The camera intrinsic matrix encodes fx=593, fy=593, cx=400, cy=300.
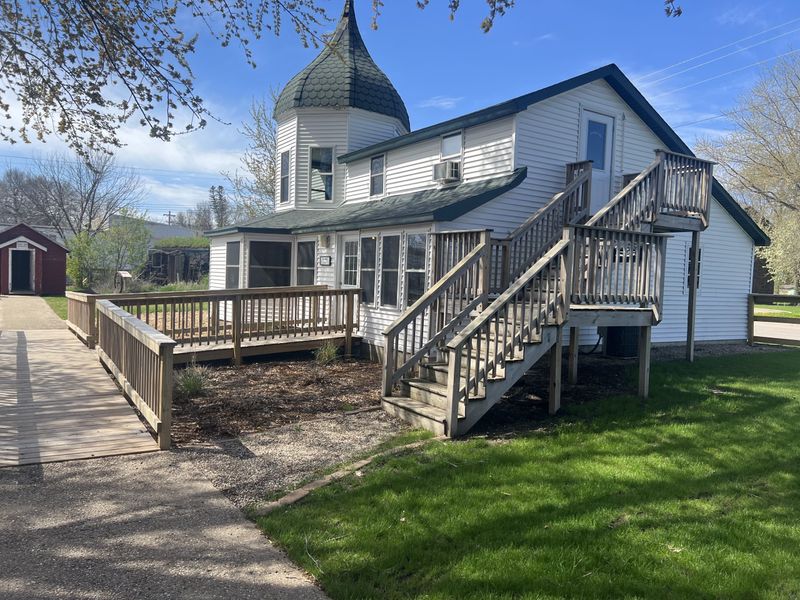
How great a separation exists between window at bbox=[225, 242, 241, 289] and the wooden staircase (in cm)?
812

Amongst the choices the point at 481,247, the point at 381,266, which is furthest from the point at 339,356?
the point at 481,247

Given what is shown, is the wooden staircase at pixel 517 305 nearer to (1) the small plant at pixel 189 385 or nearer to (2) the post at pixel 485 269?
(2) the post at pixel 485 269

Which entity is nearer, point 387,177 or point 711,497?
point 711,497

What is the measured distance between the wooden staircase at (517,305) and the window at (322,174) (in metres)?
8.10

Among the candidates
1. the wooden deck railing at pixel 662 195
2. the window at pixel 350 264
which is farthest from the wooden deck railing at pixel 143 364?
the wooden deck railing at pixel 662 195

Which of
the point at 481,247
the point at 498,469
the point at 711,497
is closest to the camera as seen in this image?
the point at 711,497

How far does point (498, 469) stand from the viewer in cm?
511

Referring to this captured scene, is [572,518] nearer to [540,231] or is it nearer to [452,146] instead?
[540,231]

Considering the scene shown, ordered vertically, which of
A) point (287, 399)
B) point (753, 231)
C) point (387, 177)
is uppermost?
point (387, 177)

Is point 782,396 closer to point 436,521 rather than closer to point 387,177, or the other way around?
point 436,521

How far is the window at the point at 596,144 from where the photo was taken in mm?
12023

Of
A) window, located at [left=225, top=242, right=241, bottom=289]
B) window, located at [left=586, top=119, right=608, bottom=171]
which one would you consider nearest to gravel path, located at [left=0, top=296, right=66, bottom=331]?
window, located at [left=225, top=242, right=241, bottom=289]

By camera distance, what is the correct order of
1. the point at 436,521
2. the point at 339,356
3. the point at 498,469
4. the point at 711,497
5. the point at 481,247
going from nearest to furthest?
1. the point at 436,521
2. the point at 711,497
3. the point at 498,469
4. the point at 481,247
5. the point at 339,356

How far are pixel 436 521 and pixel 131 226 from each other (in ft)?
107
